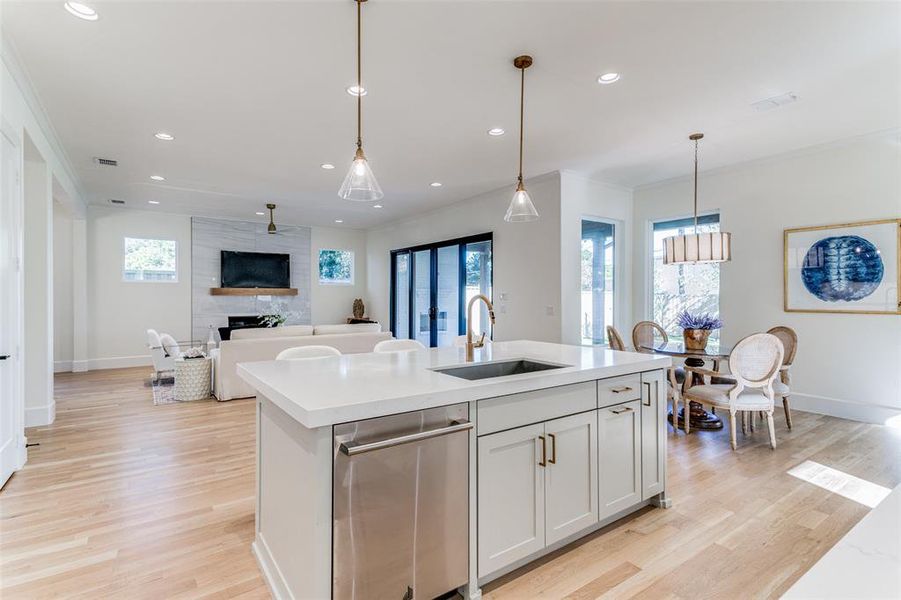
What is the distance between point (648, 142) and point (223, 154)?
4.39m

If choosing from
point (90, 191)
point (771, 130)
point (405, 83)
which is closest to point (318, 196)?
point (90, 191)

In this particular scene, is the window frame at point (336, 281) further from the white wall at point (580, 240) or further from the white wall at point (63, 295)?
the white wall at point (580, 240)

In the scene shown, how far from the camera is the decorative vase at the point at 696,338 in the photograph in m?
4.13

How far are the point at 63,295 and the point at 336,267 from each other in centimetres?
463

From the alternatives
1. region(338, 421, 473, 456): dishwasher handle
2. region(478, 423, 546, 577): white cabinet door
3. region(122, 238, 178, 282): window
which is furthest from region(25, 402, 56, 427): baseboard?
region(478, 423, 546, 577): white cabinet door

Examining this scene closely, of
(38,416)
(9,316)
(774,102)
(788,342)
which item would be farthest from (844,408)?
(38,416)

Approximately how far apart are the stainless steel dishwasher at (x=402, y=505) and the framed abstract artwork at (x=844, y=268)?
4729 mm

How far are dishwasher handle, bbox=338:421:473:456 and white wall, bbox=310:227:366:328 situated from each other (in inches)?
322

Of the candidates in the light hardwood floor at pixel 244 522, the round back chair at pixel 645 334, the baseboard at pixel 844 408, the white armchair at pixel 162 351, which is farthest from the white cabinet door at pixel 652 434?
the white armchair at pixel 162 351

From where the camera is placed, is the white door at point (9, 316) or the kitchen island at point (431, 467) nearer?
the kitchen island at point (431, 467)

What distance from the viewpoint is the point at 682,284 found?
573cm

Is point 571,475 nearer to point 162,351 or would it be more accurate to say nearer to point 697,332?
point 697,332

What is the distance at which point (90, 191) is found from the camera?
6379mm

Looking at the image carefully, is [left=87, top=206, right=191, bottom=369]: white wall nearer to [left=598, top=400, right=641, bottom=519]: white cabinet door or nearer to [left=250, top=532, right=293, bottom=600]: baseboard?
[left=250, top=532, right=293, bottom=600]: baseboard
